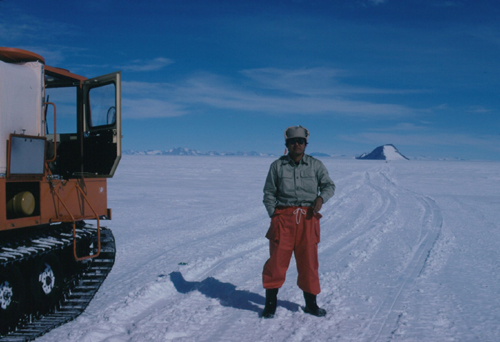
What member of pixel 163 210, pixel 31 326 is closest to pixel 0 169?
pixel 31 326

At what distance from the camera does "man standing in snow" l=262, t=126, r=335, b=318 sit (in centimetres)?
424

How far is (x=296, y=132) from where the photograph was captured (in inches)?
168

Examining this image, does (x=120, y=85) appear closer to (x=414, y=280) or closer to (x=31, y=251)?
(x=31, y=251)

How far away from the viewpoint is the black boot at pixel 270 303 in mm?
4297

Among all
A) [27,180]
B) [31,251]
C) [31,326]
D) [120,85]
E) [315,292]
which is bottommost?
[31,326]

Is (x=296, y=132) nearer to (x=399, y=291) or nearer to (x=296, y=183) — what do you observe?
(x=296, y=183)

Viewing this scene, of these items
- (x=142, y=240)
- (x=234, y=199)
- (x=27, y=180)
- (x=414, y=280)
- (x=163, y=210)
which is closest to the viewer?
(x=27, y=180)

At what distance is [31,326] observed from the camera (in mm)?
4133

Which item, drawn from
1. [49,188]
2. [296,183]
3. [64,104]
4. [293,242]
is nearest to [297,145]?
[296,183]

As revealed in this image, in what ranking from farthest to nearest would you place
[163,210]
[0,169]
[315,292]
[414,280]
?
[163,210], [414,280], [315,292], [0,169]

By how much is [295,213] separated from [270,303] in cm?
95

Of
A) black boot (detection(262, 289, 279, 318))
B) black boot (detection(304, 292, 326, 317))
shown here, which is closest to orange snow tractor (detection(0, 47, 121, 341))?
black boot (detection(262, 289, 279, 318))

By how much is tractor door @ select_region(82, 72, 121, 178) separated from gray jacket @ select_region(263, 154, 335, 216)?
1861 millimetres

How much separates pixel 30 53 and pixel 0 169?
1160 mm
